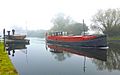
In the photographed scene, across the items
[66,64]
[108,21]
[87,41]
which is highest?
[108,21]

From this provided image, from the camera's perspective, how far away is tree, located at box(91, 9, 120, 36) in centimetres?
7756

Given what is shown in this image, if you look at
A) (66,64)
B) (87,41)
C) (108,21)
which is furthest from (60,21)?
(66,64)

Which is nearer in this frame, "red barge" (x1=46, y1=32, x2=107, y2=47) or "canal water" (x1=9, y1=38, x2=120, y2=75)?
"canal water" (x1=9, y1=38, x2=120, y2=75)

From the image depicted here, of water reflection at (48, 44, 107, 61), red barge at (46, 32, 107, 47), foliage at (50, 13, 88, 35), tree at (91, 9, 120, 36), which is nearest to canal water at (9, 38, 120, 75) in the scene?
water reflection at (48, 44, 107, 61)

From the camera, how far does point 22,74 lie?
17.9 metres

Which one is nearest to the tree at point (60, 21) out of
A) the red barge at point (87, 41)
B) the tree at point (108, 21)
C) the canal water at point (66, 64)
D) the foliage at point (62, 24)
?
the foliage at point (62, 24)

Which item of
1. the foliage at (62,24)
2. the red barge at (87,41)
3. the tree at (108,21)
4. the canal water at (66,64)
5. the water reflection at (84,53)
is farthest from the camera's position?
the foliage at (62,24)

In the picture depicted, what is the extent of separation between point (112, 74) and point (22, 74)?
23.3ft

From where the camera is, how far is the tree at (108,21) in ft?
254

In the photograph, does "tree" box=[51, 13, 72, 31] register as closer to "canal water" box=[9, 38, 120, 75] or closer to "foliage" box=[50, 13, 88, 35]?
"foliage" box=[50, 13, 88, 35]

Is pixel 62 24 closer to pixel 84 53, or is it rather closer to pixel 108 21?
pixel 108 21

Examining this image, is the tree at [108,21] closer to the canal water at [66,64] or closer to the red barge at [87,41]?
the red barge at [87,41]

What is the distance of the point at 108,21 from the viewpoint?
80562 millimetres

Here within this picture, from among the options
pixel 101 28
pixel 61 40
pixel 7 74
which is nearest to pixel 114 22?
pixel 101 28
